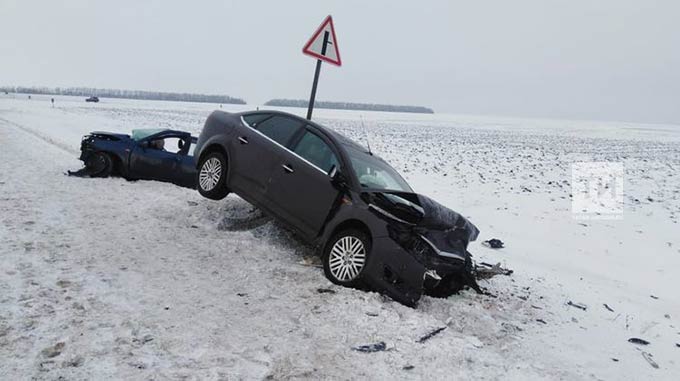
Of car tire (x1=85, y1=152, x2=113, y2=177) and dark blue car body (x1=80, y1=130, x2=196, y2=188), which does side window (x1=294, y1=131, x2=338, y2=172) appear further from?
car tire (x1=85, y1=152, x2=113, y2=177)

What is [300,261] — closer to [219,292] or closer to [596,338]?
[219,292]

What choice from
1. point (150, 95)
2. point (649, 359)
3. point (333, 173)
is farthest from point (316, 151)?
point (150, 95)

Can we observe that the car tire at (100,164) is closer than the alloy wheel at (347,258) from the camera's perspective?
No

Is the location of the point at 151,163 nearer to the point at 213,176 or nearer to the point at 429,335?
the point at 213,176

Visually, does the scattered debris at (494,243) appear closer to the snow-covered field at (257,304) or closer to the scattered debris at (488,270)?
the snow-covered field at (257,304)

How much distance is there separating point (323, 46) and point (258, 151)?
2160 millimetres

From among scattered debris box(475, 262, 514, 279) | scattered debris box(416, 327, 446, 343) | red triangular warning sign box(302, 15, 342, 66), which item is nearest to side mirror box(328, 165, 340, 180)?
scattered debris box(416, 327, 446, 343)

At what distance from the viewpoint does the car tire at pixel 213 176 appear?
279 inches

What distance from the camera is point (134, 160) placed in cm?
958

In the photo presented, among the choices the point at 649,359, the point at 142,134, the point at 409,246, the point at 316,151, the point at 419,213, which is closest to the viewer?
the point at 649,359

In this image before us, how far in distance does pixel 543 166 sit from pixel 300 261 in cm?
1376

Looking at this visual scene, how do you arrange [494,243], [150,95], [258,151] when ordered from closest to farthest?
[258,151] < [494,243] < [150,95]

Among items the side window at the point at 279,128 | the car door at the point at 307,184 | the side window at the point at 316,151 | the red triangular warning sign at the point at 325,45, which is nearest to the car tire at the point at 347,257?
the car door at the point at 307,184

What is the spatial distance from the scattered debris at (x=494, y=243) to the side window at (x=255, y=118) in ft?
14.6
